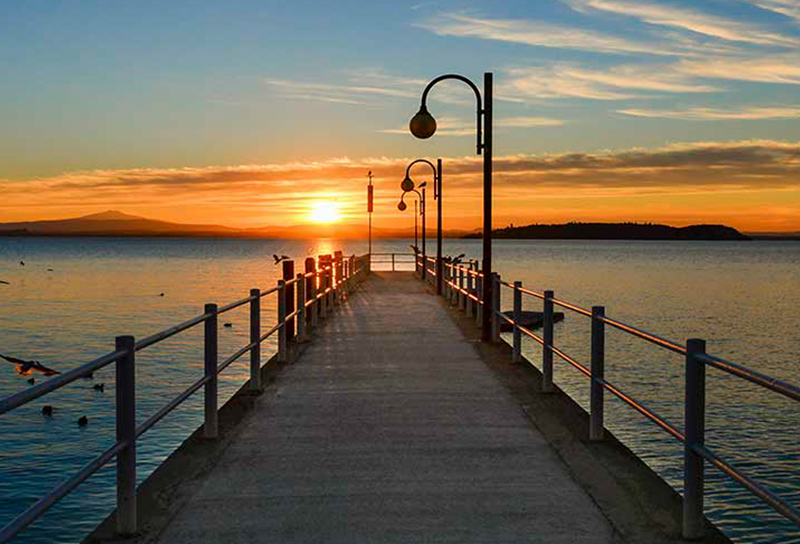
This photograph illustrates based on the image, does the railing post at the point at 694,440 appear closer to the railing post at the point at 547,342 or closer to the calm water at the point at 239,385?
the railing post at the point at 547,342

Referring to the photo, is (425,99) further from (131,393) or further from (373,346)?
(131,393)

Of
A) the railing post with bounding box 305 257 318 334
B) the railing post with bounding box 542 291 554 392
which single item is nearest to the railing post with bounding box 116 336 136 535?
the railing post with bounding box 542 291 554 392

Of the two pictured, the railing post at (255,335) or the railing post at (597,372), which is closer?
the railing post at (597,372)

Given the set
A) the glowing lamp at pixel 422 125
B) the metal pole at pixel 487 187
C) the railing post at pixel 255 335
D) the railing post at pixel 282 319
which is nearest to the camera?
the railing post at pixel 255 335

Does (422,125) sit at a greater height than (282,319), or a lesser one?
greater

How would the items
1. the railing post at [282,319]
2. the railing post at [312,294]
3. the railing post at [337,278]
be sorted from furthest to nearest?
the railing post at [337,278]
the railing post at [312,294]
the railing post at [282,319]

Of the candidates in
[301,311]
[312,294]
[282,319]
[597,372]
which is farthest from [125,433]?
[312,294]

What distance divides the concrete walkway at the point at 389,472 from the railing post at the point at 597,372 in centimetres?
55

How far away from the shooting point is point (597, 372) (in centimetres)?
813

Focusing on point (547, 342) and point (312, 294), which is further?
point (312, 294)

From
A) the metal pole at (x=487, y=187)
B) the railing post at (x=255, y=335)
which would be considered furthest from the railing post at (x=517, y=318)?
the railing post at (x=255, y=335)

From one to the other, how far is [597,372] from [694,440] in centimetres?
240

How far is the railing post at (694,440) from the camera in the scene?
561 centimetres

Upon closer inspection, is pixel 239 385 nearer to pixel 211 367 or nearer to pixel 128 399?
pixel 211 367
